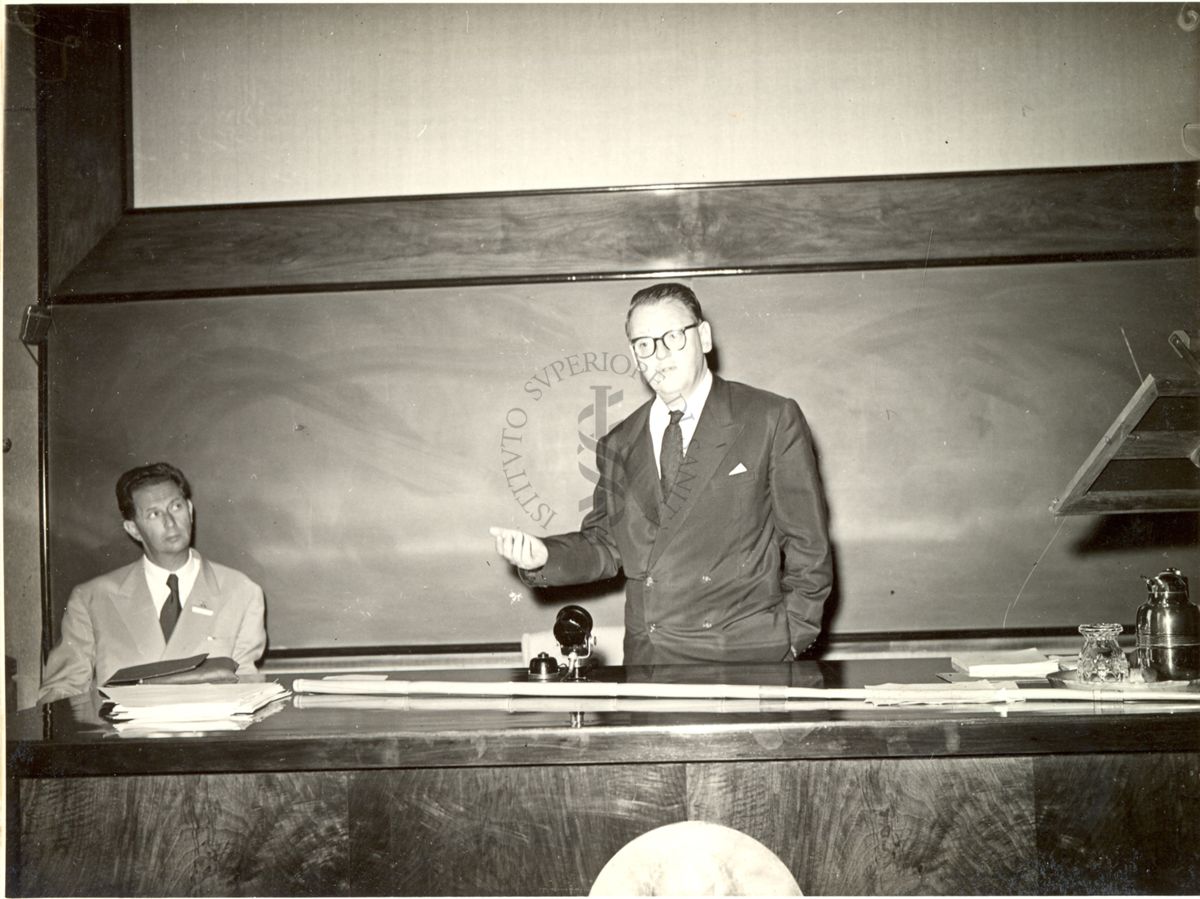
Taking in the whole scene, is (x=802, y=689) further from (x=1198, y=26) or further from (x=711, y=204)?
(x=1198, y=26)

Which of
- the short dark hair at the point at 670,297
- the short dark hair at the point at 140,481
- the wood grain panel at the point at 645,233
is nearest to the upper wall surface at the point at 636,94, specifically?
the wood grain panel at the point at 645,233

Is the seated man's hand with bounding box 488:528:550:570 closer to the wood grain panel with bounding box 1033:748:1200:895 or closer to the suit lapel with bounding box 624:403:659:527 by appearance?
the suit lapel with bounding box 624:403:659:527

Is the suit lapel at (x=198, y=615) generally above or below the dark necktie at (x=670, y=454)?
below

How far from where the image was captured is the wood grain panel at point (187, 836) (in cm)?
158

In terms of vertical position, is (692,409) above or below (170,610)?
above

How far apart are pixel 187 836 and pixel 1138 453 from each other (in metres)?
1.89

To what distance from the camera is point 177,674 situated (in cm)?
206

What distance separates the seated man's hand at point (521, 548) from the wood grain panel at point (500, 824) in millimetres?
635

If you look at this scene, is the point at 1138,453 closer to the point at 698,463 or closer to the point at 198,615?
the point at 698,463

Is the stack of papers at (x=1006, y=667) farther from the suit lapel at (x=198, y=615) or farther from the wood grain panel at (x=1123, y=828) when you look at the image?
the suit lapel at (x=198, y=615)

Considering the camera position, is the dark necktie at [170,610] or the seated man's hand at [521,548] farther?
the dark necktie at [170,610]

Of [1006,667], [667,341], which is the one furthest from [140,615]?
[1006,667]

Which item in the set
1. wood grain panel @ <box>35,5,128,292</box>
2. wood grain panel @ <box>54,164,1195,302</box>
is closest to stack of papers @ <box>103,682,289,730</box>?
wood grain panel @ <box>54,164,1195,302</box>

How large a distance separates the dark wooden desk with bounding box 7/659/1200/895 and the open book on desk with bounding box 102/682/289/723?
118 millimetres
